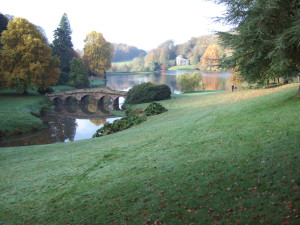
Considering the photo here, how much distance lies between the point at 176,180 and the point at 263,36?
999 cm

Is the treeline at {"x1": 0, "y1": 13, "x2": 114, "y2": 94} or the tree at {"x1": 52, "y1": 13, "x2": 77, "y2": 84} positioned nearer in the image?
the treeline at {"x1": 0, "y1": 13, "x2": 114, "y2": 94}

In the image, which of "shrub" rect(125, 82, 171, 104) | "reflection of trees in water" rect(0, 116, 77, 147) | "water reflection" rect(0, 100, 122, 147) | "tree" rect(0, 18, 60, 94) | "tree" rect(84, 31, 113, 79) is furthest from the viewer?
"tree" rect(84, 31, 113, 79)

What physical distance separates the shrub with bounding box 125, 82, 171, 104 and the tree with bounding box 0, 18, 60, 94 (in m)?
16.4

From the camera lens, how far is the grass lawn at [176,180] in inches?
260

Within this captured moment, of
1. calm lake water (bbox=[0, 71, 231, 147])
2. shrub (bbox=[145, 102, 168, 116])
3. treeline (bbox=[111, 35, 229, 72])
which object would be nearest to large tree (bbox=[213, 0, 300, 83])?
shrub (bbox=[145, 102, 168, 116])

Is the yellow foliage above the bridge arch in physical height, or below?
above

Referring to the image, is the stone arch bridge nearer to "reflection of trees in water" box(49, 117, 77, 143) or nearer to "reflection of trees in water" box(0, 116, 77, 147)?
"reflection of trees in water" box(49, 117, 77, 143)

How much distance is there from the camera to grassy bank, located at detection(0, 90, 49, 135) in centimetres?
3093

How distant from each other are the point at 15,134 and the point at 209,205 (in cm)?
2764

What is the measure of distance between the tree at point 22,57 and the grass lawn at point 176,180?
34948mm

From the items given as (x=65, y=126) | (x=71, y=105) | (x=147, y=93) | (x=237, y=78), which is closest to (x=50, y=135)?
(x=65, y=126)

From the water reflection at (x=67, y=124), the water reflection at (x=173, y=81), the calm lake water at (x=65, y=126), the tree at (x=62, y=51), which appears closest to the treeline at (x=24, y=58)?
the water reflection at (x=67, y=124)

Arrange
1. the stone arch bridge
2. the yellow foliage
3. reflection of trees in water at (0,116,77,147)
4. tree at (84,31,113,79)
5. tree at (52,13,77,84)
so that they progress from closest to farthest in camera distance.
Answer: the yellow foliage
reflection of trees in water at (0,116,77,147)
the stone arch bridge
tree at (52,13,77,84)
tree at (84,31,113,79)

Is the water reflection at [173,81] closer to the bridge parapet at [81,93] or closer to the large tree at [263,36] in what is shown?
the bridge parapet at [81,93]
